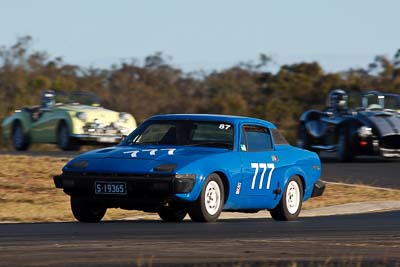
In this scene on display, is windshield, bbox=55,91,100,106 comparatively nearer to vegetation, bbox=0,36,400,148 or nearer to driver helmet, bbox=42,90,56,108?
driver helmet, bbox=42,90,56,108

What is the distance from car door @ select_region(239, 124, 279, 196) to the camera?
13031 millimetres

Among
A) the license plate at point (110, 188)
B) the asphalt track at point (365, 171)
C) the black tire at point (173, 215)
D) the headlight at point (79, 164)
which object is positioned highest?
the headlight at point (79, 164)

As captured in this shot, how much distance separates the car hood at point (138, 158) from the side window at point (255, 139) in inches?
27.9

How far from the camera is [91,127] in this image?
1131 inches

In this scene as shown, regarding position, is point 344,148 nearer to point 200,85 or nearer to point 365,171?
point 365,171

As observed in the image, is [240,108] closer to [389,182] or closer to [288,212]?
[389,182]

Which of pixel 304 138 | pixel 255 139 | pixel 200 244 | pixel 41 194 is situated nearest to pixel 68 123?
pixel 304 138

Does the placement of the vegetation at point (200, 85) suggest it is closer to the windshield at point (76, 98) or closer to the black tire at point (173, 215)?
the windshield at point (76, 98)

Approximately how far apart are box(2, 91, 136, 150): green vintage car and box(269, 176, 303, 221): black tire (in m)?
15.0

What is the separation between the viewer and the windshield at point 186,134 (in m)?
13.0

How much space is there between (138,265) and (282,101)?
46.9 metres

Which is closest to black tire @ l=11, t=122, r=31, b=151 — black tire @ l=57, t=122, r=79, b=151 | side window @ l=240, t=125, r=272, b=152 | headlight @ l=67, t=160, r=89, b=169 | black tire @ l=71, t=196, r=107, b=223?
black tire @ l=57, t=122, r=79, b=151

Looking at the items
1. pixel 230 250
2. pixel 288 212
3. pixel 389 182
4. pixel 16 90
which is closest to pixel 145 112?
pixel 16 90

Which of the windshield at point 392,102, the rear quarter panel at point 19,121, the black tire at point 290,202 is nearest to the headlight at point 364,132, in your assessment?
the windshield at point 392,102
